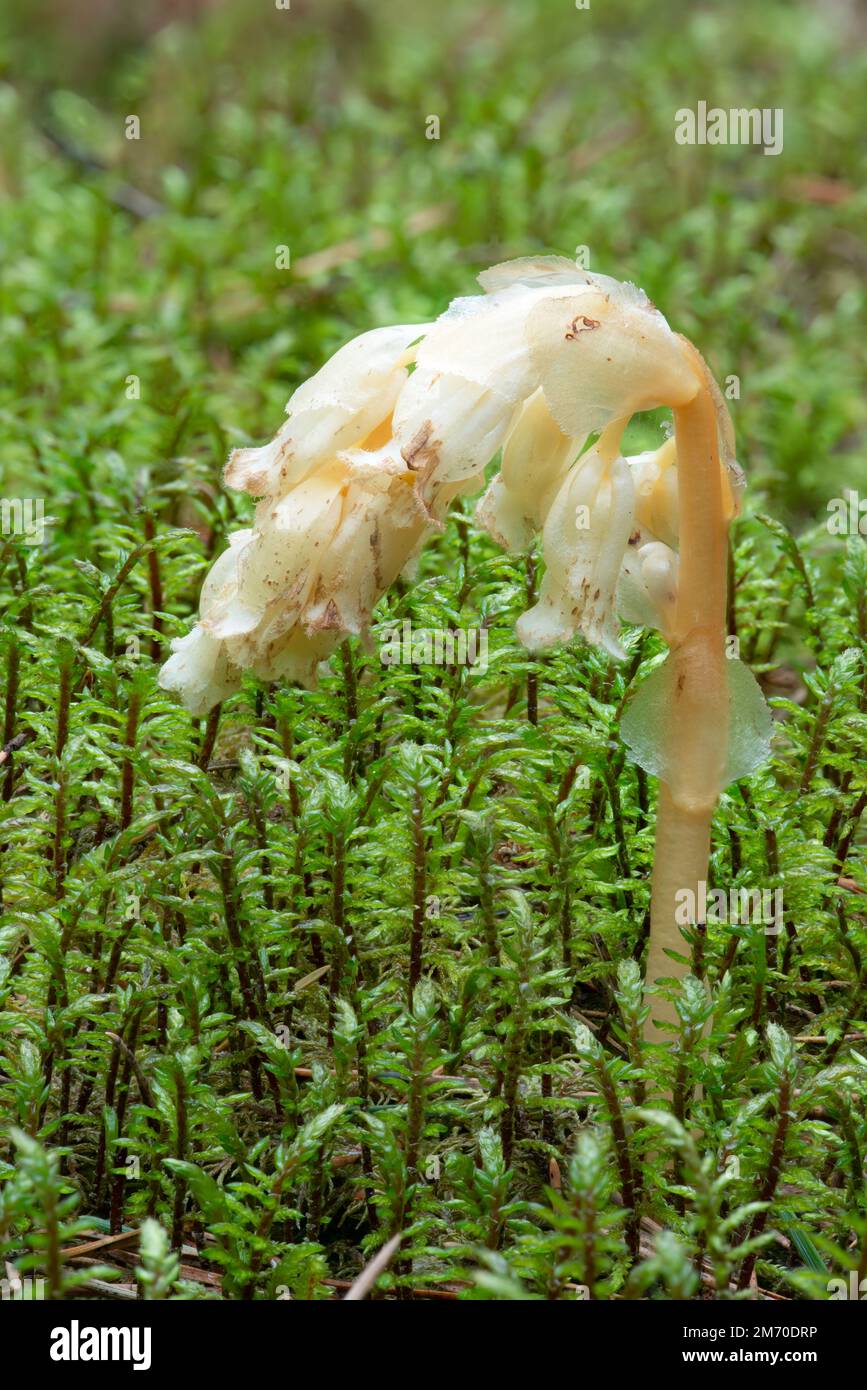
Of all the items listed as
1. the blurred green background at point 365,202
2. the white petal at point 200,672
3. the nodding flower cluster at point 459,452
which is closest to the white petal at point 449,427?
the nodding flower cluster at point 459,452

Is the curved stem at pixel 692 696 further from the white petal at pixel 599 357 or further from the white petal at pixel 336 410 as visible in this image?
the white petal at pixel 336 410

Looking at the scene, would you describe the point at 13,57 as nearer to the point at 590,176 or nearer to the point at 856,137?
the point at 590,176

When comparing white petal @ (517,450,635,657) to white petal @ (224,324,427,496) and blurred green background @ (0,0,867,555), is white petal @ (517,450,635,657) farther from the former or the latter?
blurred green background @ (0,0,867,555)

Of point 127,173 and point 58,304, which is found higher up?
point 127,173

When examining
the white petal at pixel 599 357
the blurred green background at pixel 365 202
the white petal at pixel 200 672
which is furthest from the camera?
the blurred green background at pixel 365 202

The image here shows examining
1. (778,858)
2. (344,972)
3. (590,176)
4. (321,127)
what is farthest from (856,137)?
(344,972)

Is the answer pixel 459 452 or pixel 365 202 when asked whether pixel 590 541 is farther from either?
pixel 365 202

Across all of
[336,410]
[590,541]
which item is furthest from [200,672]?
[590,541]
